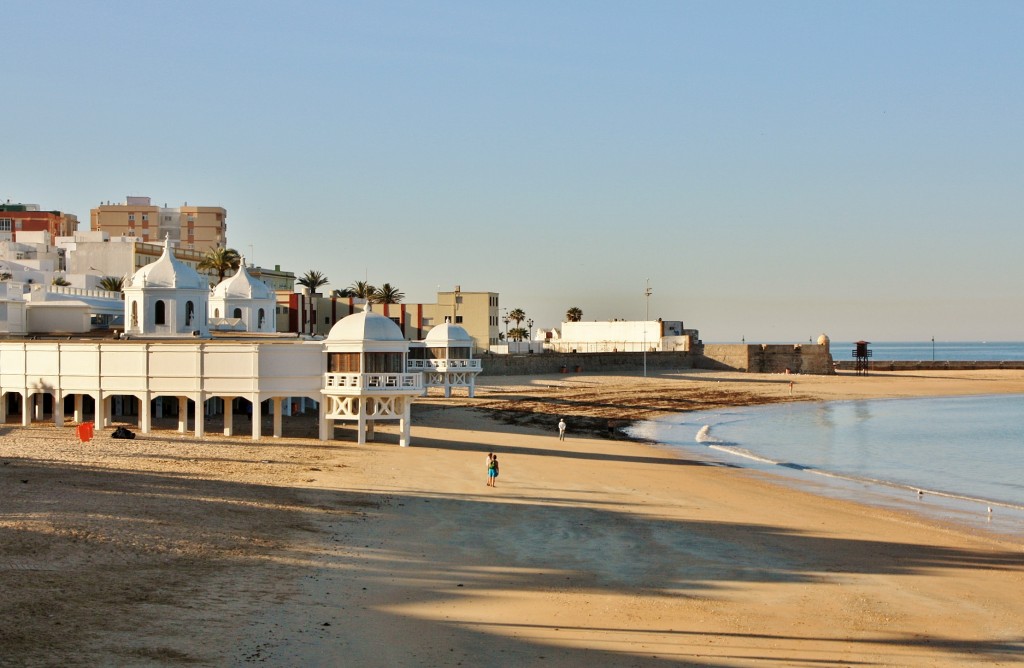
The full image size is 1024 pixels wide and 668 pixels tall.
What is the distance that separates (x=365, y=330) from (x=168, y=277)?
684 inches

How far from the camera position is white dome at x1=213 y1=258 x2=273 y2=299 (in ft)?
219

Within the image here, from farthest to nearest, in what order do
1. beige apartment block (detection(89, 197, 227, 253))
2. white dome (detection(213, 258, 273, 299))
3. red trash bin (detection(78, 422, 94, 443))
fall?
beige apartment block (detection(89, 197, 227, 253)), white dome (detection(213, 258, 273, 299)), red trash bin (detection(78, 422, 94, 443))

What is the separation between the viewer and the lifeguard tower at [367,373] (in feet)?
130

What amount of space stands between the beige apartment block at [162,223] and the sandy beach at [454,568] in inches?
4053

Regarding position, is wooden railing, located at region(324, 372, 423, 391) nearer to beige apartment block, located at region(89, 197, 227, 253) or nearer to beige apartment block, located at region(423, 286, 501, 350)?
beige apartment block, located at region(423, 286, 501, 350)

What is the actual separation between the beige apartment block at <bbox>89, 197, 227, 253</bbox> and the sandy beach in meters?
103

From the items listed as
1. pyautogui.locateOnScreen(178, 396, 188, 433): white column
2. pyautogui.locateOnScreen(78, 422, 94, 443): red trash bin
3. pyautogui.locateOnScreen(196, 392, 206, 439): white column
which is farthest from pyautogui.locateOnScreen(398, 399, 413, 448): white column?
pyautogui.locateOnScreen(78, 422, 94, 443): red trash bin

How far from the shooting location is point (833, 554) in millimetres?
24922

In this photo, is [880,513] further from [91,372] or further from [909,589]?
[91,372]

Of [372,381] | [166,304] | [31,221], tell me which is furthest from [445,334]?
[31,221]

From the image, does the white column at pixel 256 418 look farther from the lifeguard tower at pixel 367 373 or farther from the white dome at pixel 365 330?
the white dome at pixel 365 330

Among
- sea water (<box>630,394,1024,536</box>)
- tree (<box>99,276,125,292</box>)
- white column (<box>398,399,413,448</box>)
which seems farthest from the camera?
tree (<box>99,276,125,292</box>)

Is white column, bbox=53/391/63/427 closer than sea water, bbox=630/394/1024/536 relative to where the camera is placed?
No

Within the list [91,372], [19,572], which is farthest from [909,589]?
[91,372]
